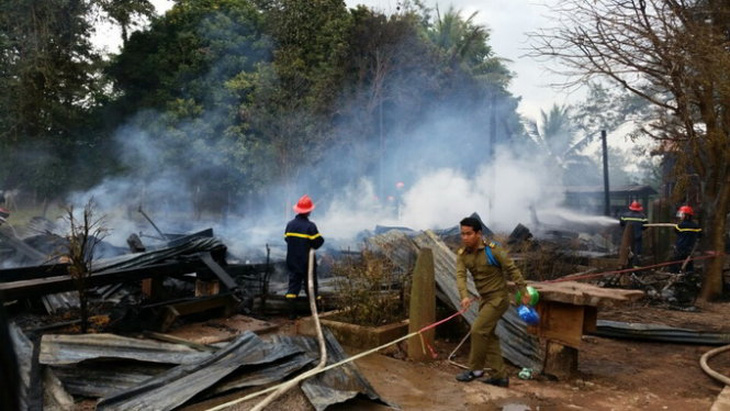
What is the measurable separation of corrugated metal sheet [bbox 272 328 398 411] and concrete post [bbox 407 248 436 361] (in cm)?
101

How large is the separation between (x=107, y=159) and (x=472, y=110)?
19.3 meters

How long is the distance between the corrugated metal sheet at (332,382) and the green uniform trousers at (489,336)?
3.86ft

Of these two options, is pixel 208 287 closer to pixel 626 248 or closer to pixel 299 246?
pixel 299 246

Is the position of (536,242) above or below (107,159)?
below

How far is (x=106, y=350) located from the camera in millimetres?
4840

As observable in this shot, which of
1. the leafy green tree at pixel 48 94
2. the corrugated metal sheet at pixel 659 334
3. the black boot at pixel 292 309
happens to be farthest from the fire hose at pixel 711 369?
the leafy green tree at pixel 48 94

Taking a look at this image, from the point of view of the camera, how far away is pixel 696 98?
29.0 feet

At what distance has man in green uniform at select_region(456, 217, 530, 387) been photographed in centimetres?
527

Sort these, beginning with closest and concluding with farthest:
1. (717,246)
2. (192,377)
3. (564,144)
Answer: (192,377) < (717,246) < (564,144)

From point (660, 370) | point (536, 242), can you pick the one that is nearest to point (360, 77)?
point (536, 242)

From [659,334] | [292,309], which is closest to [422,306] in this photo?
[292,309]

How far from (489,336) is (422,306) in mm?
990

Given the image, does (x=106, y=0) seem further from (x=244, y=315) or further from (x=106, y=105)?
(x=244, y=315)

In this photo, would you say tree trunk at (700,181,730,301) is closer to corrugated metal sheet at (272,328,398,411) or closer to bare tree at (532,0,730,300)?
bare tree at (532,0,730,300)
